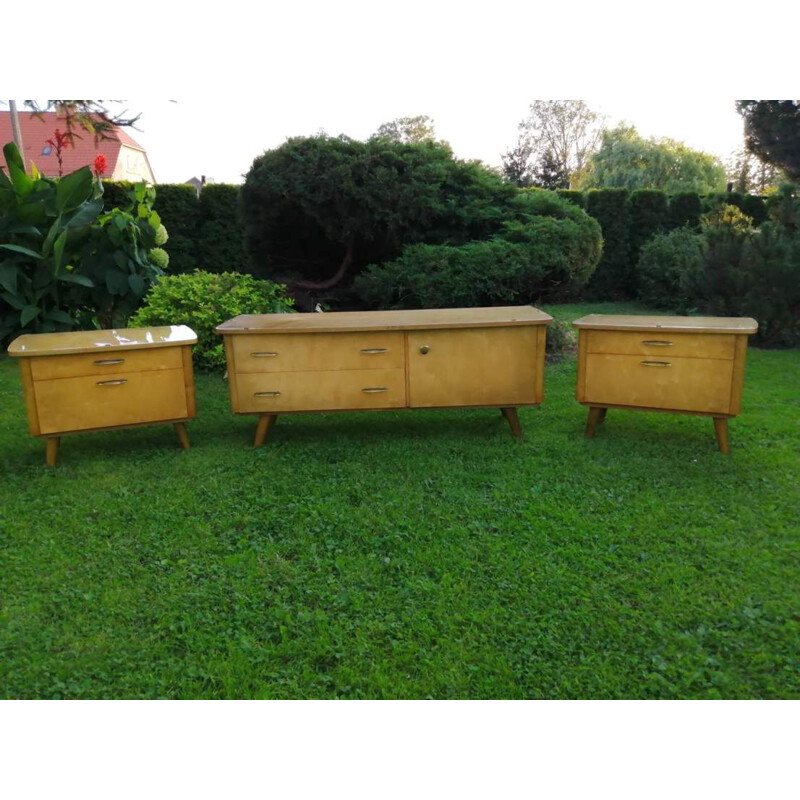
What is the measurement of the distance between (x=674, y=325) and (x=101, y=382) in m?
3.17

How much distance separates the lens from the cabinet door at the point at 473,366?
3.89m

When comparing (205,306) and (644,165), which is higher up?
(644,165)

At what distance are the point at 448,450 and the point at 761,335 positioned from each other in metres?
4.90

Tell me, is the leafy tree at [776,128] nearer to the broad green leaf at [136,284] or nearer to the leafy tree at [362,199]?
the leafy tree at [362,199]

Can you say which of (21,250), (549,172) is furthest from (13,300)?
(549,172)

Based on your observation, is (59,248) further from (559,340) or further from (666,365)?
(666,365)

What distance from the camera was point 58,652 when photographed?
2.19 metres

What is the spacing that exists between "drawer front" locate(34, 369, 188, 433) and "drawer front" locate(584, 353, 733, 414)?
2398 mm

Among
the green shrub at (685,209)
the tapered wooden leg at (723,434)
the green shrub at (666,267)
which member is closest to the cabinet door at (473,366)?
the tapered wooden leg at (723,434)

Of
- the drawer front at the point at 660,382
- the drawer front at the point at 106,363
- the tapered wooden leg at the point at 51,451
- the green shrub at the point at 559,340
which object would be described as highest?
the drawer front at the point at 106,363

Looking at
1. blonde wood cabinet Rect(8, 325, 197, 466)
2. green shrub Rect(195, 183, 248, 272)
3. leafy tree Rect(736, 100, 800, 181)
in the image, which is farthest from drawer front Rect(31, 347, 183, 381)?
leafy tree Rect(736, 100, 800, 181)

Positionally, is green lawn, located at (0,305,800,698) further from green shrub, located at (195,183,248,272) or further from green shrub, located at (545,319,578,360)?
green shrub, located at (195,183,248,272)

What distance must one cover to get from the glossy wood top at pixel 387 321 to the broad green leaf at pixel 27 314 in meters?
2.60

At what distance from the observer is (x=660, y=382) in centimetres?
380
